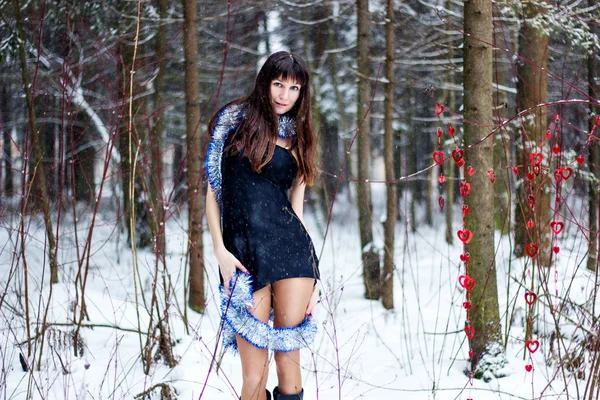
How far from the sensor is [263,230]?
2572 mm

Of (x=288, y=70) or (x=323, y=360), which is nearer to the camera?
(x=288, y=70)

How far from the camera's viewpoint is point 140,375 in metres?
3.73

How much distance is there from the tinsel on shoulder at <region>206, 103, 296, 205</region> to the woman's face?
107 millimetres

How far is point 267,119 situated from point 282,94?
0.13m

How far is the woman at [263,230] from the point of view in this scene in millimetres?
2541

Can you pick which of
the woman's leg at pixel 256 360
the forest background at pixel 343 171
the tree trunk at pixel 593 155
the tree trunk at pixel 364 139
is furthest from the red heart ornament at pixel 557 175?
the tree trunk at pixel 364 139

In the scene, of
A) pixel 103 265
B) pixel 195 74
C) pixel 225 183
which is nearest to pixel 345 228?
pixel 103 265

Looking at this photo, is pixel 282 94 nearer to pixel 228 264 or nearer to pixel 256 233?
pixel 256 233

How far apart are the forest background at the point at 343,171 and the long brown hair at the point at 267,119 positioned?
0.38 m

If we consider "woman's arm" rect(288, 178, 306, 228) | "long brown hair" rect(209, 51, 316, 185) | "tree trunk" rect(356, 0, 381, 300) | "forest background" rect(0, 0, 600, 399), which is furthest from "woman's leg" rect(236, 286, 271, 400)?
"tree trunk" rect(356, 0, 381, 300)

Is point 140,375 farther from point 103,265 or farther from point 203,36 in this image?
point 203,36

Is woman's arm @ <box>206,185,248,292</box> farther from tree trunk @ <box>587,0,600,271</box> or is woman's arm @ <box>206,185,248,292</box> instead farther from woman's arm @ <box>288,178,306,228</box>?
tree trunk @ <box>587,0,600,271</box>

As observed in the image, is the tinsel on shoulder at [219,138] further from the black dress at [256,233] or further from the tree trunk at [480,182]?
the tree trunk at [480,182]

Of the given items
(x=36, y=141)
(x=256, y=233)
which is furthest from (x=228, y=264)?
(x=36, y=141)
